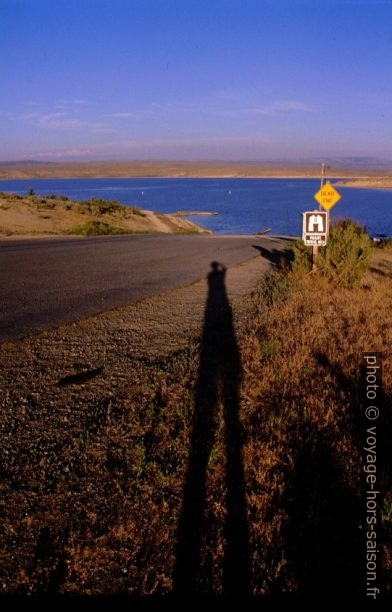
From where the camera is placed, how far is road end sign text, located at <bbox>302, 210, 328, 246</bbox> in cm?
1212

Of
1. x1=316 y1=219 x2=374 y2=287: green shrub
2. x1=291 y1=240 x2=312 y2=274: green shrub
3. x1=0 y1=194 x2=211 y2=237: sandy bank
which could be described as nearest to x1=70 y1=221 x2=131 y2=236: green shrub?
x1=0 y1=194 x2=211 y2=237: sandy bank

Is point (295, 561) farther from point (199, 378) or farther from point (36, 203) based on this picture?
point (36, 203)

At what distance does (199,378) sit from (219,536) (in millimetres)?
2765

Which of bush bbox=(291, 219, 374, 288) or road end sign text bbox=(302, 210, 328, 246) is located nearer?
road end sign text bbox=(302, 210, 328, 246)

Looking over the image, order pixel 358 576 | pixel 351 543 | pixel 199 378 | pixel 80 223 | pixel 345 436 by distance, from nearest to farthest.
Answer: pixel 358 576, pixel 351 543, pixel 345 436, pixel 199 378, pixel 80 223

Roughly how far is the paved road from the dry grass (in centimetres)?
301

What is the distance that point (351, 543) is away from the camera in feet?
10.2

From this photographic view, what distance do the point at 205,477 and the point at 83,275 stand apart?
10548 mm

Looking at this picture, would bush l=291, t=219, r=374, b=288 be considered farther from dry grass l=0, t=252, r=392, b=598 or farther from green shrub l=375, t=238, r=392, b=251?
green shrub l=375, t=238, r=392, b=251

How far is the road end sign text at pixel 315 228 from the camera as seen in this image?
1212cm

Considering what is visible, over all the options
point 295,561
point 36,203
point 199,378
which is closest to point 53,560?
point 295,561

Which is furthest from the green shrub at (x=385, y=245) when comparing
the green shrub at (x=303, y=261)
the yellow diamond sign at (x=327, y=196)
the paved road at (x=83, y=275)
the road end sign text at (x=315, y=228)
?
the road end sign text at (x=315, y=228)

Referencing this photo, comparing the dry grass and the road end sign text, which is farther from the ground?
the road end sign text

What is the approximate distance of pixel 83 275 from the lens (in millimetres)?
13508
